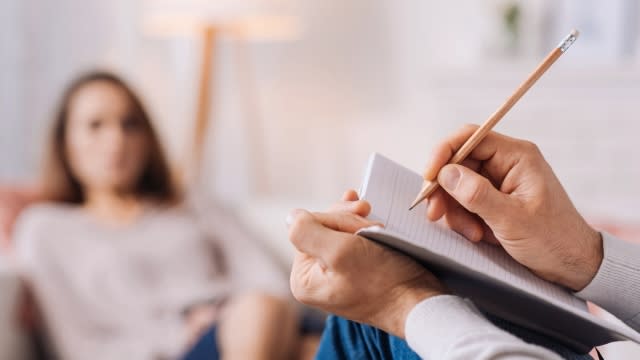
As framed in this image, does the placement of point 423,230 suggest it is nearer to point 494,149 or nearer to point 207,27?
point 494,149

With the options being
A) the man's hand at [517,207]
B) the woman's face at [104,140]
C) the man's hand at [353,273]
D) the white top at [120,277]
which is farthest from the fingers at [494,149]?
the woman's face at [104,140]

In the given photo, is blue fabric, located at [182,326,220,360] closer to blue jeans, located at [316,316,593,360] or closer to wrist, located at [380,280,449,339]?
blue jeans, located at [316,316,593,360]

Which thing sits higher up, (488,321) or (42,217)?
(488,321)

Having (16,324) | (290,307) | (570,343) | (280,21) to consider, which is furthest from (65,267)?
(570,343)

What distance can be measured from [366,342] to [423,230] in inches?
5.6

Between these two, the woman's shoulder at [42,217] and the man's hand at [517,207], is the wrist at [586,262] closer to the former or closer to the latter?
the man's hand at [517,207]

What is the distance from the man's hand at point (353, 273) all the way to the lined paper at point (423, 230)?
28mm

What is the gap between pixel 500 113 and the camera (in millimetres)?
884

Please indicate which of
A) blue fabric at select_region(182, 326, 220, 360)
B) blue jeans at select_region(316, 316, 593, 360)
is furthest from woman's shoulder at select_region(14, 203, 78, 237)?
blue jeans at select_region(316, 316, 593, 360)

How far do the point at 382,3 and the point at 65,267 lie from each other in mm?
1811

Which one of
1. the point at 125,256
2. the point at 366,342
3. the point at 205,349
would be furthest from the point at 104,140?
the point at 366,342

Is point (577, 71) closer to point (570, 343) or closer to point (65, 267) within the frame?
point (65, 267)

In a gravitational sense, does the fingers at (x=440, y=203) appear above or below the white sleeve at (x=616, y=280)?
above

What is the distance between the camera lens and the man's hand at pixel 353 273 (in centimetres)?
84
